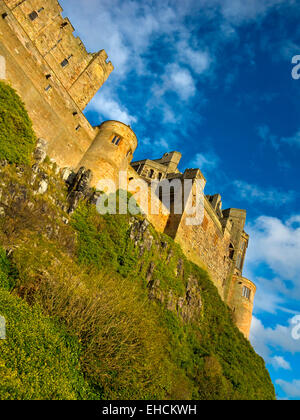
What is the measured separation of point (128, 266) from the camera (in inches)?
754

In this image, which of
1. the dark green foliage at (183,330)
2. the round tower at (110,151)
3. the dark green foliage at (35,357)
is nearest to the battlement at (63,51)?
the round tower at (110,151)

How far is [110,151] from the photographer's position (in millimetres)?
25734

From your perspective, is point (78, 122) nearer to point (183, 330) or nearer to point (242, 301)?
point (183, 330)

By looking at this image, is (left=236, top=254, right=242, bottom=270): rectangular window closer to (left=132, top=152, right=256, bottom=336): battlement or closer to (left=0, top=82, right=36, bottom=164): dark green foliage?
(left=132, top=152, right=256, bottom=336): battlement

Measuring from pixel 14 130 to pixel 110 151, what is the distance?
931 cm

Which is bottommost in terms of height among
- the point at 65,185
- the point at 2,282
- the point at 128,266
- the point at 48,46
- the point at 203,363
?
the point at 2,282

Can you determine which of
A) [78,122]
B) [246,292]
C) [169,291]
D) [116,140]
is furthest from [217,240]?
[78,122]

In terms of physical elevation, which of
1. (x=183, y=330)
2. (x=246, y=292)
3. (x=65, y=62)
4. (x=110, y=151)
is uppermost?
(x=65, y=62)

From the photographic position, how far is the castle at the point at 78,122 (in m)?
20.7

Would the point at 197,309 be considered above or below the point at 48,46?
below

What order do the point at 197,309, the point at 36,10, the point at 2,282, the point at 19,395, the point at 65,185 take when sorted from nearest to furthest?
1. the point at 19,395
2. the point at 2,282
3. the point at 65,185
4. the point at 197,309
5. the point at 36,10

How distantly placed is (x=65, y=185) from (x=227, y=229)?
30.1 meters
